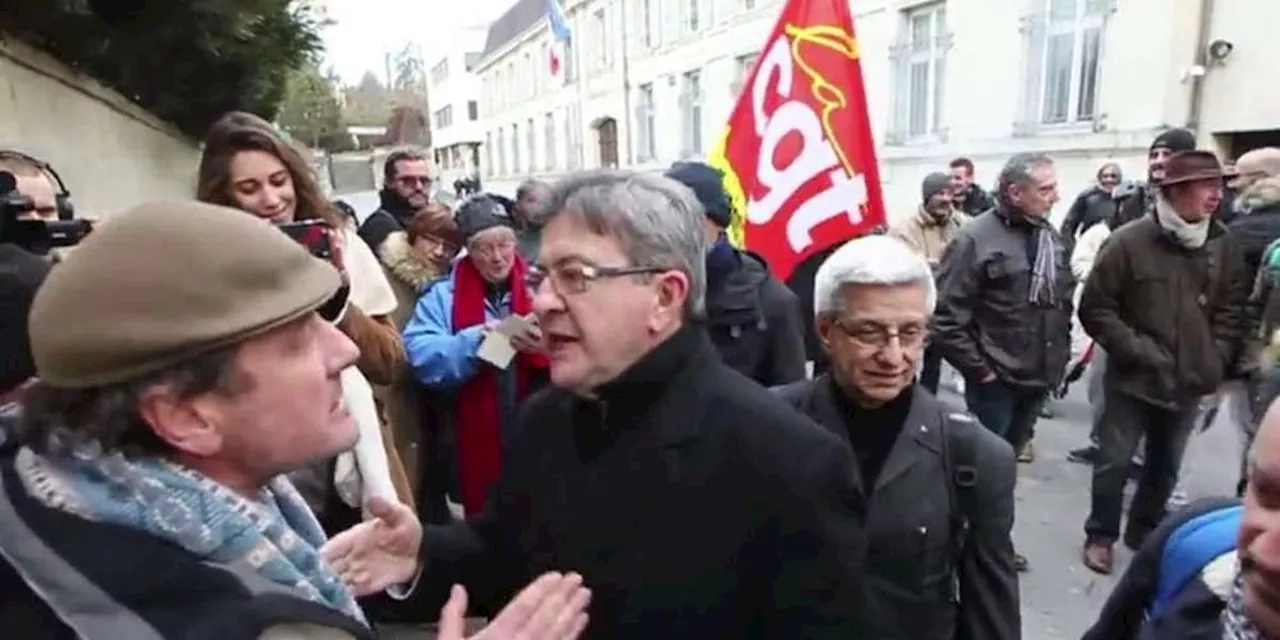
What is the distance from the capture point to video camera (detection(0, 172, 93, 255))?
189 centimetres

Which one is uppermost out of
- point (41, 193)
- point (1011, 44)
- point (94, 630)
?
point (1011, 44)

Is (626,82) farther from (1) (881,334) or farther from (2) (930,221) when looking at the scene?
(1) (881,334)

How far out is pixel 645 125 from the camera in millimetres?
29969

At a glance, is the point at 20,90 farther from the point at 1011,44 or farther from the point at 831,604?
the point at 1011,44

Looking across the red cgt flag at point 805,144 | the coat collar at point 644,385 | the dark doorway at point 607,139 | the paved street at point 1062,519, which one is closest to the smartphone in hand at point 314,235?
the coat collar at point 644,385

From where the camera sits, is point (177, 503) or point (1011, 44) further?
point (1011, 44)

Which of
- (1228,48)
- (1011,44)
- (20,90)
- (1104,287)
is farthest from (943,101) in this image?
(20,90)

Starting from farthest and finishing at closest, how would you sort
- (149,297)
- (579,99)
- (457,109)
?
(457,109) → (579,99) → (149,297)

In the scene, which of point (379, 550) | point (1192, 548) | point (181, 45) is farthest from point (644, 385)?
point (181, 45)

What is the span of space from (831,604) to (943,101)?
45.6 ft

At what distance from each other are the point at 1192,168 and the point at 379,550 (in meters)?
3.55

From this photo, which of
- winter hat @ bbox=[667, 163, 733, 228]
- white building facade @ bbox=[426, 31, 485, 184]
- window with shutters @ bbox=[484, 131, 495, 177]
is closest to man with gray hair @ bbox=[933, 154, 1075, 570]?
winter hat @ bbox=[667, 163, 733, 228]

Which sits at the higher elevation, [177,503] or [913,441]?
[177,503]

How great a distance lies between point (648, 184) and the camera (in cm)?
165
